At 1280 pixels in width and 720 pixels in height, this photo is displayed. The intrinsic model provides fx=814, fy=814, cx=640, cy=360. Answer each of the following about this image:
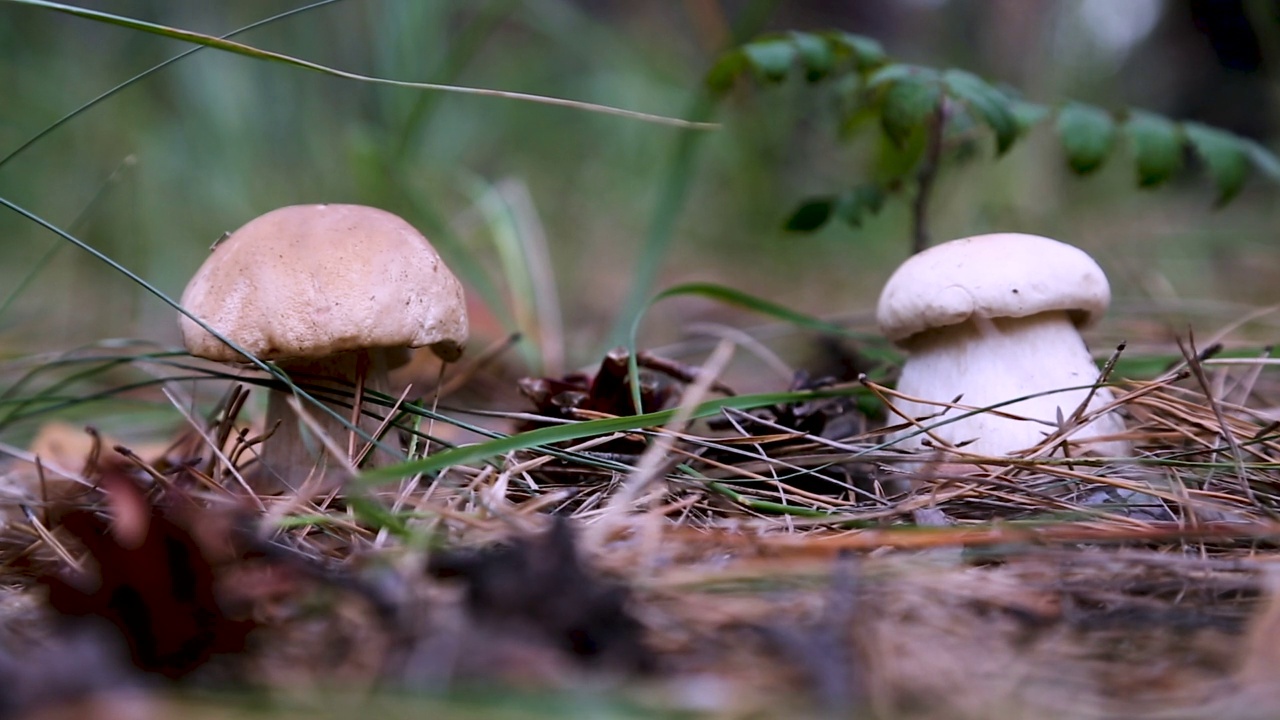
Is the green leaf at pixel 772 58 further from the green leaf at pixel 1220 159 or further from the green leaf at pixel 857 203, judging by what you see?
the green leaf at pixel 1220 159

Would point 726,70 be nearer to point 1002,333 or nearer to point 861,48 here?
point 861,48

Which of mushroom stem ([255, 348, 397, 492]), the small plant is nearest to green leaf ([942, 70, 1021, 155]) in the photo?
the small plant

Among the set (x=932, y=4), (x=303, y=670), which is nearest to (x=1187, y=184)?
(x=932, y=4)

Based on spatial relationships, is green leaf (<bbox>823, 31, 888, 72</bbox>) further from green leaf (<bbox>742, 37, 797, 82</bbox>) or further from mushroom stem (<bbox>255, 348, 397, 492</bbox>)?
mushroom stem (<bbox>255, 348, 397, 492</bbox>)

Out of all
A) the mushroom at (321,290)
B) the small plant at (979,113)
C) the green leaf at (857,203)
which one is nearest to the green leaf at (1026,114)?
the small plant at (979,113)

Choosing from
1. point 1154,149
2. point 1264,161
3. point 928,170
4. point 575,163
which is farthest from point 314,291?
point 575,163

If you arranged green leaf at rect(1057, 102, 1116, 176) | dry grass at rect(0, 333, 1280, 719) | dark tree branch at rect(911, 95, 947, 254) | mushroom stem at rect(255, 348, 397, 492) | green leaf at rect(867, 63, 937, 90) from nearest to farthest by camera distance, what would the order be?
dry grass at rect(0, 333, 1280, 719) < mushroom stem at rect(255, 348, 397, 492) < green leaf at rect(867, 63, 937, 90) < green leaf at rect(1057, 102, 1116, 176) < dark tree branch at rect(911, 95, 947, 254)

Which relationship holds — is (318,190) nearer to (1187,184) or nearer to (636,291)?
(636,291)
